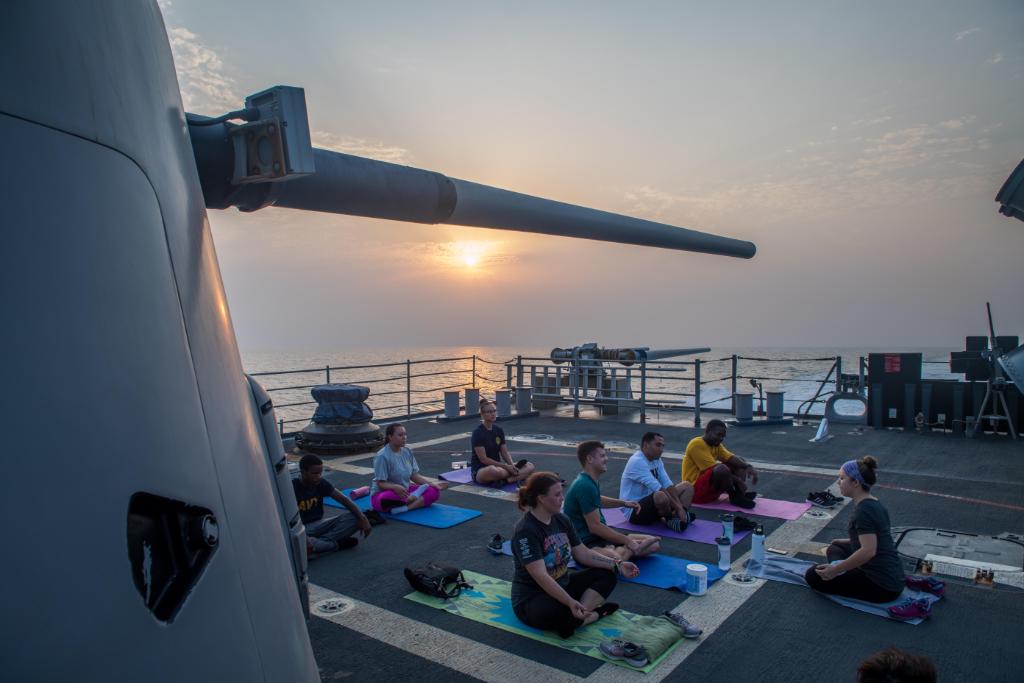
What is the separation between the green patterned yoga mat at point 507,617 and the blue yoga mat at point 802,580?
1499 mm

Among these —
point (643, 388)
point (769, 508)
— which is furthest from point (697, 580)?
point (643, 388)

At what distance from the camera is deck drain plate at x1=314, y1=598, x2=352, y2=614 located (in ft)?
17.5

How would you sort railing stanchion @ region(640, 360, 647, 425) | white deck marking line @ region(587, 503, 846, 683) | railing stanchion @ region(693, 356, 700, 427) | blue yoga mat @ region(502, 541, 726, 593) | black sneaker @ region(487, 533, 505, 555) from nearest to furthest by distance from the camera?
white deck marking line @ region(587, 503, 846, 683), blue yoga mat @ region(502, 541, 726, 593), black sneaker @ region(487, 533, 505, 555), railing stanchion @ region(693, 356, 700, 427), railing stanchion @ region(640, 360, 647, 425)

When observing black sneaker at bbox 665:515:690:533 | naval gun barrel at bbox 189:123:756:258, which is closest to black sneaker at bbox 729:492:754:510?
black sneaker at bbox 665:515:690:533

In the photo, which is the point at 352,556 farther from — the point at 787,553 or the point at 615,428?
the point at 615,428

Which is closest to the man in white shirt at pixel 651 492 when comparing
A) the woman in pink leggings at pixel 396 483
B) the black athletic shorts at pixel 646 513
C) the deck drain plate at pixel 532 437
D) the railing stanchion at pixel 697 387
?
the black athletic shorts at pixel 646 513

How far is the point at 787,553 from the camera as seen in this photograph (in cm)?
661

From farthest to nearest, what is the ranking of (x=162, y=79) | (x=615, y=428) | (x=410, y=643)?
(x=615, y=428)
(x=410, y=643)
(x=162, y=79)

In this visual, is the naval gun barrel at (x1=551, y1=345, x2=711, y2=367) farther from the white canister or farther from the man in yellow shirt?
the white canister

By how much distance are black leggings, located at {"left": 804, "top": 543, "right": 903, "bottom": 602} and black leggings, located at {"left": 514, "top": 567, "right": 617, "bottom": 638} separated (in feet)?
5.62

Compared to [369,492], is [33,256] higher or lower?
higher

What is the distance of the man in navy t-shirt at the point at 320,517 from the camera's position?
6.63m

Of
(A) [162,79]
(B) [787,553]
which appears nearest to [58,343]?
(A) [162,79]

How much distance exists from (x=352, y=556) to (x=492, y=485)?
297 centimetres
